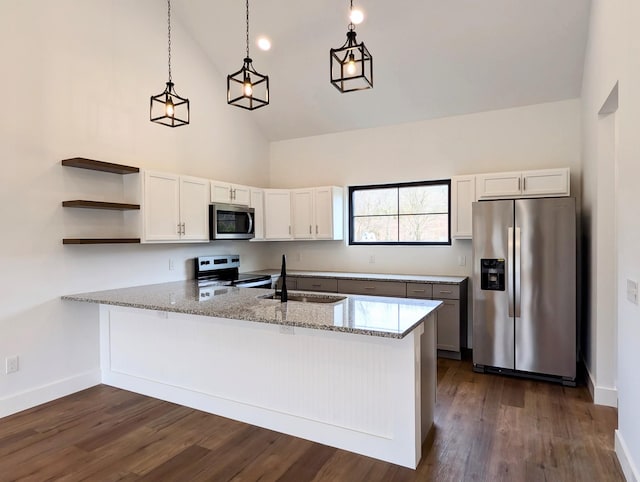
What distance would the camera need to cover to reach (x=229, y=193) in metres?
4.68

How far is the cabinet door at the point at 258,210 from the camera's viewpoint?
5078mm

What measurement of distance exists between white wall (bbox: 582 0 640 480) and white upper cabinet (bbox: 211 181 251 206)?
3.58 m

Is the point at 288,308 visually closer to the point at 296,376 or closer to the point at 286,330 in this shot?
the point at 286,330

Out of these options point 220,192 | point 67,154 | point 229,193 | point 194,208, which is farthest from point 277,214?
point 67,154

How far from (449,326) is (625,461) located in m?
2.09

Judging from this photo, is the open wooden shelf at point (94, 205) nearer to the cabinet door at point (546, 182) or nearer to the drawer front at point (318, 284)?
the drawer front at point (318, 284)

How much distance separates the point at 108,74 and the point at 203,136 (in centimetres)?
124

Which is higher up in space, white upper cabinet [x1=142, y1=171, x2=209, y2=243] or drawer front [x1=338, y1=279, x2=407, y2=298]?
white upper cabinet [x1=142, y1=171, x2=209, y2=243]

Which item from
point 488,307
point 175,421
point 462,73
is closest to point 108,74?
point 175,421

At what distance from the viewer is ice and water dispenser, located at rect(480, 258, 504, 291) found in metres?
3.78

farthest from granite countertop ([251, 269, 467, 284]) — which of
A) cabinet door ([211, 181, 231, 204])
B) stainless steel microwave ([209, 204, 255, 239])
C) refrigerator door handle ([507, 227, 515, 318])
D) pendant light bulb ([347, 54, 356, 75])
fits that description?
pendant light bulb ([347, 54, 356, 75])

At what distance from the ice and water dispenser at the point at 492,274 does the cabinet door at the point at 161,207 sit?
119 inches

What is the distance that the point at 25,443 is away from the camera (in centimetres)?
265

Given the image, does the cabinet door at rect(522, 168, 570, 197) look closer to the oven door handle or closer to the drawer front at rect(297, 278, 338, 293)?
the drawer front at rect(297, 278, 338, 293)
